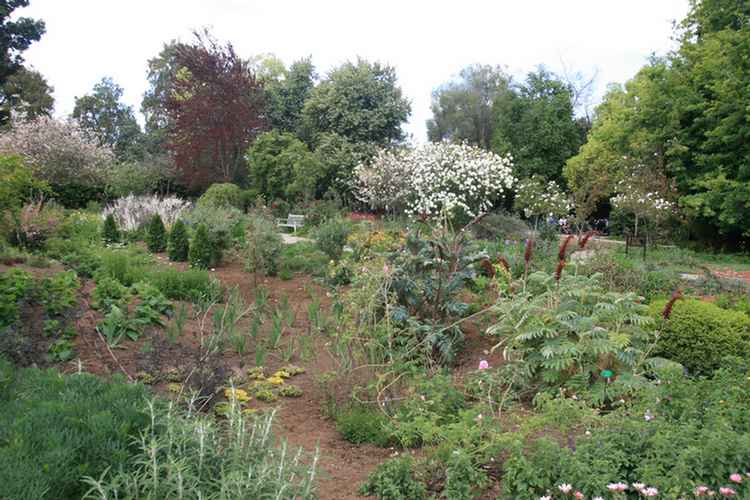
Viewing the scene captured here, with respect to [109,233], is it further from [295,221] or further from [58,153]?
[58,153]

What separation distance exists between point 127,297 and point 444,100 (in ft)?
115

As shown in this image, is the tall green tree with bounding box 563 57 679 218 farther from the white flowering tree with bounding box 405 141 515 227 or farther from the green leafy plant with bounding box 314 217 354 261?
the green leafy plant with bounding box 314 217 354 261

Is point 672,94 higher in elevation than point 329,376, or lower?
higher

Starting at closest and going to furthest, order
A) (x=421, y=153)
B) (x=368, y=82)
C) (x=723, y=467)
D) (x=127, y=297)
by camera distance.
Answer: (x=723, y=467), (x=127, y=297), (x=421, y=153), (x=368, y=82)

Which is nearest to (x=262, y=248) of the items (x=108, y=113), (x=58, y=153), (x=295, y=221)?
(x=295, y=221)

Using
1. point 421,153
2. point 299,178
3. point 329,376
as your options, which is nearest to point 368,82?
point 299,178

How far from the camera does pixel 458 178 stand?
12656 mm

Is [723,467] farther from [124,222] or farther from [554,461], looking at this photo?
[124,222]

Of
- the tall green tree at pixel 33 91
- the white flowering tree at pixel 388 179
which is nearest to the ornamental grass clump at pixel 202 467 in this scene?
the white flowering tree at pixel 388 179

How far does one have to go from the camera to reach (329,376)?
129 inches

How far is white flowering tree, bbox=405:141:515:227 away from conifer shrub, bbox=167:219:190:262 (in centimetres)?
659

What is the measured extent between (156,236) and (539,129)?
25.7 meters

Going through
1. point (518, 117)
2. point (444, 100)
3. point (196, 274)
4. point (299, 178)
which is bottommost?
point (196, 274)

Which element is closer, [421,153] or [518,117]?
[421,153]
